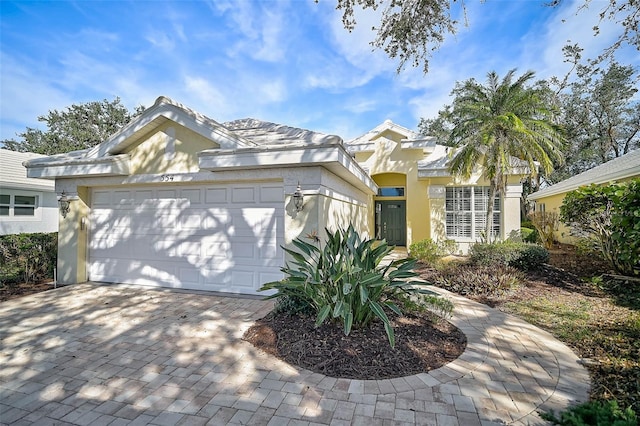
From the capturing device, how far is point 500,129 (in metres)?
10.2

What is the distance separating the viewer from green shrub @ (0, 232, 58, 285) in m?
8.13

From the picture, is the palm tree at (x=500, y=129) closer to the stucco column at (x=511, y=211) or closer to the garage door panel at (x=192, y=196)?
the stucco column at (x=511, y=211)

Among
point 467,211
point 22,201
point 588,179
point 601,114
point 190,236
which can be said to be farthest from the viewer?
point 601,114

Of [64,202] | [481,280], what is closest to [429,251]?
[481,280]

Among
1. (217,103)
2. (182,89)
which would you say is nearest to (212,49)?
(182,89)

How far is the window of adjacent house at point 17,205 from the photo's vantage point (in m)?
13.7

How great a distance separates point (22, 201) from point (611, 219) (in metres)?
22.5

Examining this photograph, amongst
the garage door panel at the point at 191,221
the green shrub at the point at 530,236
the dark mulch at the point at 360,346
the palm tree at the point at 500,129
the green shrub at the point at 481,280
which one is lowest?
the dark mulch at the point at 360,346

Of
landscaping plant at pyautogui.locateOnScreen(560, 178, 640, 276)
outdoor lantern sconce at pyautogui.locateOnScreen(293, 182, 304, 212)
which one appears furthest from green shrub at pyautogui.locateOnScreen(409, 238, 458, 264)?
outdoor lantern sconce at pyautogui.locateOnScreen(293, 182, 304, 212)

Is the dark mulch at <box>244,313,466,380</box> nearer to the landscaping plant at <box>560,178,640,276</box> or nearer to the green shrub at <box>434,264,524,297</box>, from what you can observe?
the green shrub at <box>434,264,524,297</box>

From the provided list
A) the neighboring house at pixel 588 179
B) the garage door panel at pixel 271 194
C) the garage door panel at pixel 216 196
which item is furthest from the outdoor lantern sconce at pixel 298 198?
the neighboring house at pixel 588 179

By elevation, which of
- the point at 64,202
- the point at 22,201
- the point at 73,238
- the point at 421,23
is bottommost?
the point at 73,238

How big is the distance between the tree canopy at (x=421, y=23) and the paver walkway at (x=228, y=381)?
5.05 meters

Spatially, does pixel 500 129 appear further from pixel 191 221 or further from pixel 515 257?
pixel 191 221
